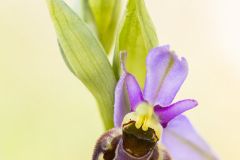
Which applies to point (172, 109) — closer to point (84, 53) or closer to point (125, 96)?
point (125, 96)

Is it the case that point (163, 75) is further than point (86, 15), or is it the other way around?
point (86, 15)

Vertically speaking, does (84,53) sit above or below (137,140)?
above

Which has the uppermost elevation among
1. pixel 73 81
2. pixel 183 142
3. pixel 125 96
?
pixel 125 96

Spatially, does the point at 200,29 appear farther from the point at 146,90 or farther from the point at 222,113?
the point at 146,90

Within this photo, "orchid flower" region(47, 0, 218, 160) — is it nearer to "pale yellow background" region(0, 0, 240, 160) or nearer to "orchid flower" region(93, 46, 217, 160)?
"orchid flower" region(93, 46, 217, 160)

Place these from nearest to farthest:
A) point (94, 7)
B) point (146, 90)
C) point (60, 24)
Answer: point (146, 90), point (60, 24), point (94, 7)

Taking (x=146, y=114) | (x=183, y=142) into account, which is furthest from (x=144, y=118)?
(x=183, y=142)

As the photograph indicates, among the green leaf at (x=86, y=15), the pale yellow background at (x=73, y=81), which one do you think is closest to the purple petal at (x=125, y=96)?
the green leaf at (x=86, y=15)

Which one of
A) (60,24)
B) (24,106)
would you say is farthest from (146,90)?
(24,106)
